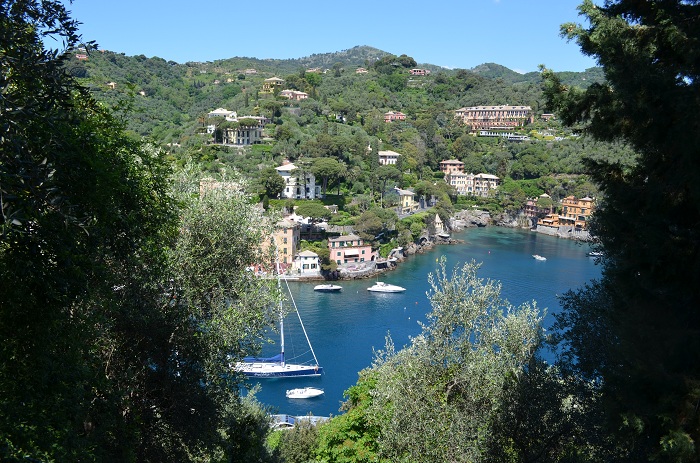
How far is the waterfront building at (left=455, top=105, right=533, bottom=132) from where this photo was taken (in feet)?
238

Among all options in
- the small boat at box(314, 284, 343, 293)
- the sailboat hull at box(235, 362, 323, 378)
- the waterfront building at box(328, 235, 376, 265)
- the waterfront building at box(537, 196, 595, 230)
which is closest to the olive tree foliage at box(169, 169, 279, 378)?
the sailboat hull at box(235, 362, 323, 378)

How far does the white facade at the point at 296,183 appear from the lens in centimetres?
4122

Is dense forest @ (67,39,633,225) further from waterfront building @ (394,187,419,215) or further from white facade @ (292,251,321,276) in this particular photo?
white facade @ (292,251,321,276)

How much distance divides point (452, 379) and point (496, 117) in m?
73.2

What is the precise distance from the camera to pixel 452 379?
5.74 m

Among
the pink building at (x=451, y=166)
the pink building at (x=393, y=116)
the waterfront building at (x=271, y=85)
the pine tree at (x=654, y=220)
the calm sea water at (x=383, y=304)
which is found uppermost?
the waterfront building at (x=271, y=85)

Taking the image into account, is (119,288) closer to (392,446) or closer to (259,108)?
(392,446)

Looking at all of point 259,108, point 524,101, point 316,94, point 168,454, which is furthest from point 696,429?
point 524,101

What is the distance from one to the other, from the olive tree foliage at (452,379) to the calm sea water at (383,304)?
7799mm

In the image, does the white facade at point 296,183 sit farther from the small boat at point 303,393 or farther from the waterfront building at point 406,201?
the small boat at point 303,393

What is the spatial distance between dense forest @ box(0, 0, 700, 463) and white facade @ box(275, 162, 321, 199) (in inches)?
1309

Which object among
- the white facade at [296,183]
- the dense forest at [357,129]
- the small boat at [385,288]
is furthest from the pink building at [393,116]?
the small boat at [385,288]

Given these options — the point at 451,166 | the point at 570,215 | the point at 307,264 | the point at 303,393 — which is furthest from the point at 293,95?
the point at 303,393

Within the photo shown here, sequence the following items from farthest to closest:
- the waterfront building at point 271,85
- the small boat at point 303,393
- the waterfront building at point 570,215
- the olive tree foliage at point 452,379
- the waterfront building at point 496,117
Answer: the waterfront building at point 496,117
the waterfront building at point 271,85
the waterfront building at point 570,215
the small boat at point 303,393
the olive tree foliage at point 452,379
